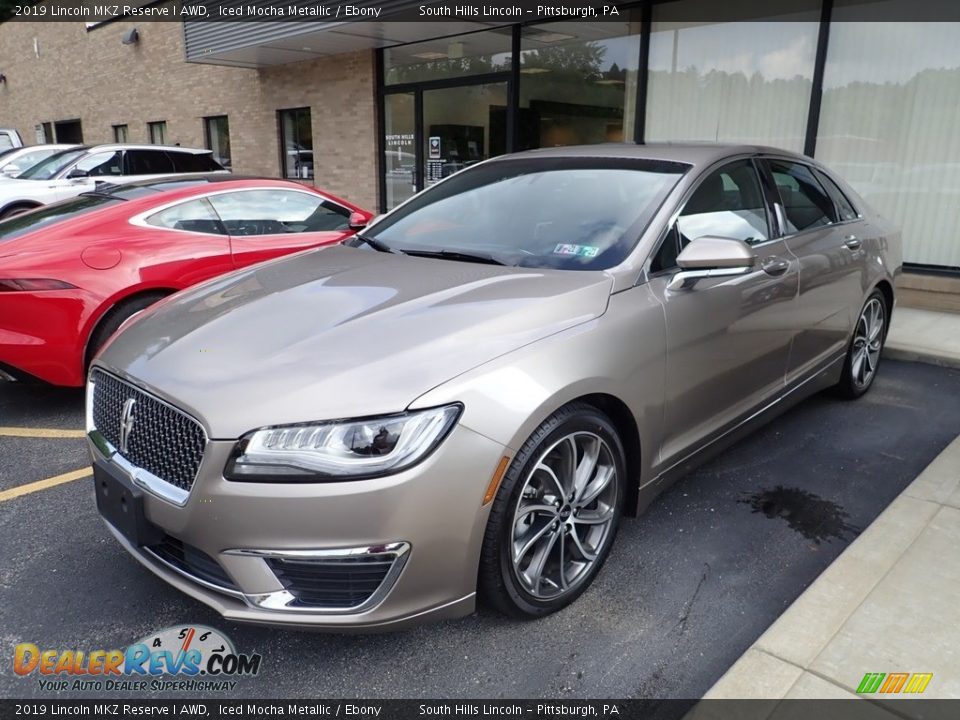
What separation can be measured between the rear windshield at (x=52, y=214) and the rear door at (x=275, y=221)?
80 cm

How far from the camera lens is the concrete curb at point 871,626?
→ 2168mm

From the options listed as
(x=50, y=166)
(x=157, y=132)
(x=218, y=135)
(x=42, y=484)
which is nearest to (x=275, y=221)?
(x=42, y=484)

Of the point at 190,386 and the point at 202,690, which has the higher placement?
the point at 190,386

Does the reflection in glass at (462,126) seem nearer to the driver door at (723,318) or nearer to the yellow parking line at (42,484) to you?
the driver door at (723,318)

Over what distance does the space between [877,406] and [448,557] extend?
3758 millimetres

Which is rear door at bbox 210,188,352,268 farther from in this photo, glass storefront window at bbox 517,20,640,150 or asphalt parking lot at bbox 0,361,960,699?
glass storefront window at bbox 517,20,640,150

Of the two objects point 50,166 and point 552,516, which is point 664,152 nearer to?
point 552,516

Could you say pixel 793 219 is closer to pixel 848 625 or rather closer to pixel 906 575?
pixel 906 575

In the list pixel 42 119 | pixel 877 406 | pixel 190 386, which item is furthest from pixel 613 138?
pixel 42 119

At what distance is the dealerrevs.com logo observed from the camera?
2330 mm

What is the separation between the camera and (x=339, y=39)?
11.3m

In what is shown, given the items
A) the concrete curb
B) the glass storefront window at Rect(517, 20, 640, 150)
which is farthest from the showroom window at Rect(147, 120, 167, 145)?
the concrete curb

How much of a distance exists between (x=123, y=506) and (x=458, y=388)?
114 cm

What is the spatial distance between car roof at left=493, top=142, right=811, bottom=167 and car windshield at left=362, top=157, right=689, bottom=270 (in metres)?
0.07
